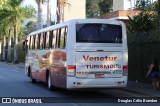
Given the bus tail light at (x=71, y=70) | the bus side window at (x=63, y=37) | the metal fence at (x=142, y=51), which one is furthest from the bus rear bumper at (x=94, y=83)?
the metal fence at (x=142, y=51)

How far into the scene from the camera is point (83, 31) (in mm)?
18594

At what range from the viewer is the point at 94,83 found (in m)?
18.1

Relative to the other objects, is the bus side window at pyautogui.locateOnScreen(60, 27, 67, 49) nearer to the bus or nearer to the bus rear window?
the bus

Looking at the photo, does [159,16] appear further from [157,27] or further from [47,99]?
[47,99]

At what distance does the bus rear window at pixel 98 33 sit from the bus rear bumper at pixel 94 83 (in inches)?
64.5

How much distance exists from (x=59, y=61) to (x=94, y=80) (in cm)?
226

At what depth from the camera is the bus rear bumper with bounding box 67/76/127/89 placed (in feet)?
59.0

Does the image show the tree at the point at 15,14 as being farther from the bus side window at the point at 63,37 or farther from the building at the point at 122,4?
the bus side window at the point at 63,37

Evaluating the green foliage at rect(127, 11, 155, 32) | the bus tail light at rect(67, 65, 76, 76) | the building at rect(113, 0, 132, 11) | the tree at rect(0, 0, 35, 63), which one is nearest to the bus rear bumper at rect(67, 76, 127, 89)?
the bus tail light at rect(67, 65, 76, 76)

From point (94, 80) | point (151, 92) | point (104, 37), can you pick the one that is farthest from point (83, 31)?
point (151, 92)

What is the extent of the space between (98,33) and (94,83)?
2157 mm

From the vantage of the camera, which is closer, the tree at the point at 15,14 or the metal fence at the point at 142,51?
the metal fence at the point at 142,51

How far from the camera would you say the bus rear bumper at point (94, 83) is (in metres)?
18.0

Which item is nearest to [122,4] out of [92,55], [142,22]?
[142,22]
